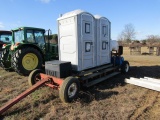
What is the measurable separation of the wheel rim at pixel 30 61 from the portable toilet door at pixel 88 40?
10.5 feet

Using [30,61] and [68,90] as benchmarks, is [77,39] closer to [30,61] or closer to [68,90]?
[68,90]

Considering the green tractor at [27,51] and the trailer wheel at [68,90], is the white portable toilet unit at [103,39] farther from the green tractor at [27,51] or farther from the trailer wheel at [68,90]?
the green tractor at [27,51]

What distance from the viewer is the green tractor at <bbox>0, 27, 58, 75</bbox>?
6.88 metres

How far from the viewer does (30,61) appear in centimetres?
729

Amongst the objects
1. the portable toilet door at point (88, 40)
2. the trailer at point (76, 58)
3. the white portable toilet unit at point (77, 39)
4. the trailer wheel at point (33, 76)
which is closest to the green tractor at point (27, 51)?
the trailer wheel at point (33, 76)

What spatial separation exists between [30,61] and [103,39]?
3.68 meters

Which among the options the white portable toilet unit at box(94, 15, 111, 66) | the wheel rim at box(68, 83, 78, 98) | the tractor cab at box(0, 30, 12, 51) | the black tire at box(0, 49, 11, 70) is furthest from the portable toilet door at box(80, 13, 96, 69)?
the tractor cab at box(0, 30, 12, 51)

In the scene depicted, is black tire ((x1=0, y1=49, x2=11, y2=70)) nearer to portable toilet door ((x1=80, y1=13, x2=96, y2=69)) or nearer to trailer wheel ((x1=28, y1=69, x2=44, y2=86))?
trailer wheel ((x1=28, y1=69, x2=44, y2=86))

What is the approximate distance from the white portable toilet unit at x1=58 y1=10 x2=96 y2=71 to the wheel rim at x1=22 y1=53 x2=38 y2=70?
2.33 meters

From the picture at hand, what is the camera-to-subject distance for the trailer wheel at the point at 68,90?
391 cm

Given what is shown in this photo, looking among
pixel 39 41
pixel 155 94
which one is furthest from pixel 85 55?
pixel 39 41

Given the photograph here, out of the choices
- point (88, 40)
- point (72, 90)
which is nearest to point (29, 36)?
point (88, 40)

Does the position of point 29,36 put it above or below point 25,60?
above

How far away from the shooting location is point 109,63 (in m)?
6.73
